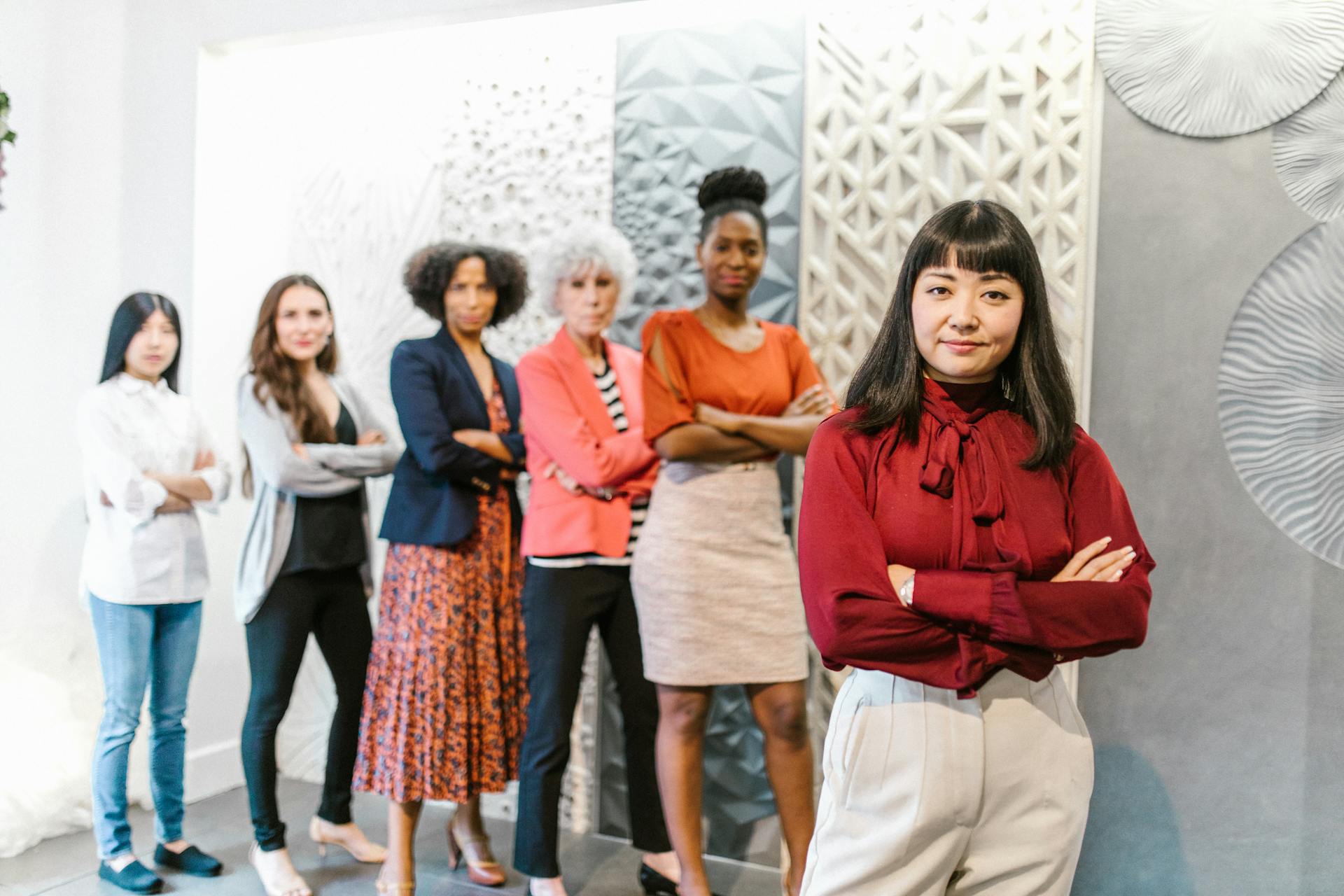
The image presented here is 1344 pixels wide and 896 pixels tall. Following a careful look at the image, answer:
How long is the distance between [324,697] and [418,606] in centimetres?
144

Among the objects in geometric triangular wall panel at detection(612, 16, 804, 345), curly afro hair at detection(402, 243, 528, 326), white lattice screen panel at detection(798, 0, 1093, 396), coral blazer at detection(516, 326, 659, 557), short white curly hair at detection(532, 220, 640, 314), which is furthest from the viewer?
geometric triangular wall panel at detection(612, 16, 804, 345)

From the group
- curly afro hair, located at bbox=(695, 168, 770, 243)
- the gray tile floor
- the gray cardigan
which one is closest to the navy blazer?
the gray cardigan

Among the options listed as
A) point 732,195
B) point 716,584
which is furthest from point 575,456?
point 732,195

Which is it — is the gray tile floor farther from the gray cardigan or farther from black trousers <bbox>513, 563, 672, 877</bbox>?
the gray cardigan

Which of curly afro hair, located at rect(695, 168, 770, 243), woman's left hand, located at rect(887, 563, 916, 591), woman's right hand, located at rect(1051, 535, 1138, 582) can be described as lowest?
woman's left hand, located at rect(887, 563, 916, 591)

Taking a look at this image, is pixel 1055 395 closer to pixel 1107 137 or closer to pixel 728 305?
pixel 728 305

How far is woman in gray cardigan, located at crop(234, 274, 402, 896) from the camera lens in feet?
11.1

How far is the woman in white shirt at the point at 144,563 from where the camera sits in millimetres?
3414

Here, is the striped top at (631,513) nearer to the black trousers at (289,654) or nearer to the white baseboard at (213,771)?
the black trousers at (289,654)

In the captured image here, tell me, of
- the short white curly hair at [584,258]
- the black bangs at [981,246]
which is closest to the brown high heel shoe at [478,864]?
the short white curly hair at [584,258]

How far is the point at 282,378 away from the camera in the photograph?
346 cm

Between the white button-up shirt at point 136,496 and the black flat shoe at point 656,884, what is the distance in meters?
1.69

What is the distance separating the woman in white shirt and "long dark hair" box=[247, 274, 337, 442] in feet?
1.07

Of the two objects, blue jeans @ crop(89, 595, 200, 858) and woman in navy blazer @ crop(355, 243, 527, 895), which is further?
blue jeans @ crop(89, 595, 200, 858)
